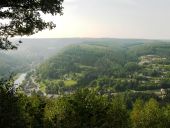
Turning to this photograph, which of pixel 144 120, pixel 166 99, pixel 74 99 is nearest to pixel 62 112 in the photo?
pixel 74 99

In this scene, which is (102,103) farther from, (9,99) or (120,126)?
(9,99)

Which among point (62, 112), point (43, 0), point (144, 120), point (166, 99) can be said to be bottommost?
point (166, 99)

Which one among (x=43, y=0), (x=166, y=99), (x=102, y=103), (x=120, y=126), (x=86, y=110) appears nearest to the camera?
(x=43, y=0)

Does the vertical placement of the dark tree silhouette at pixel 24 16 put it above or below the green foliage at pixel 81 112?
above

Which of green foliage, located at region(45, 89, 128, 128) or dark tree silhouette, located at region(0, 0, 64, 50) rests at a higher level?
dark tree silhouette, located at region(0, 0, 64, 50)

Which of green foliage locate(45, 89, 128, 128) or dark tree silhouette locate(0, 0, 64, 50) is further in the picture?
green foliage locate(45, 89, 128, 128)

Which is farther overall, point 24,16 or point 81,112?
point 81,112

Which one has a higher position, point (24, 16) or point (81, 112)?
point (24, 16)

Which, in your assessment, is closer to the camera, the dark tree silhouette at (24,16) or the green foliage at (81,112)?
the dark tree silhouette at (24,16)

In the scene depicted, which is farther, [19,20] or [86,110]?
[86,110]

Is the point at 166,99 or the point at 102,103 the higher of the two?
the point at 102,103

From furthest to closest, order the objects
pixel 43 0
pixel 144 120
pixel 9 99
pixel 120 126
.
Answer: pixel 144 120
pixel 120 126
pixel 9 99
pixel 43 0
